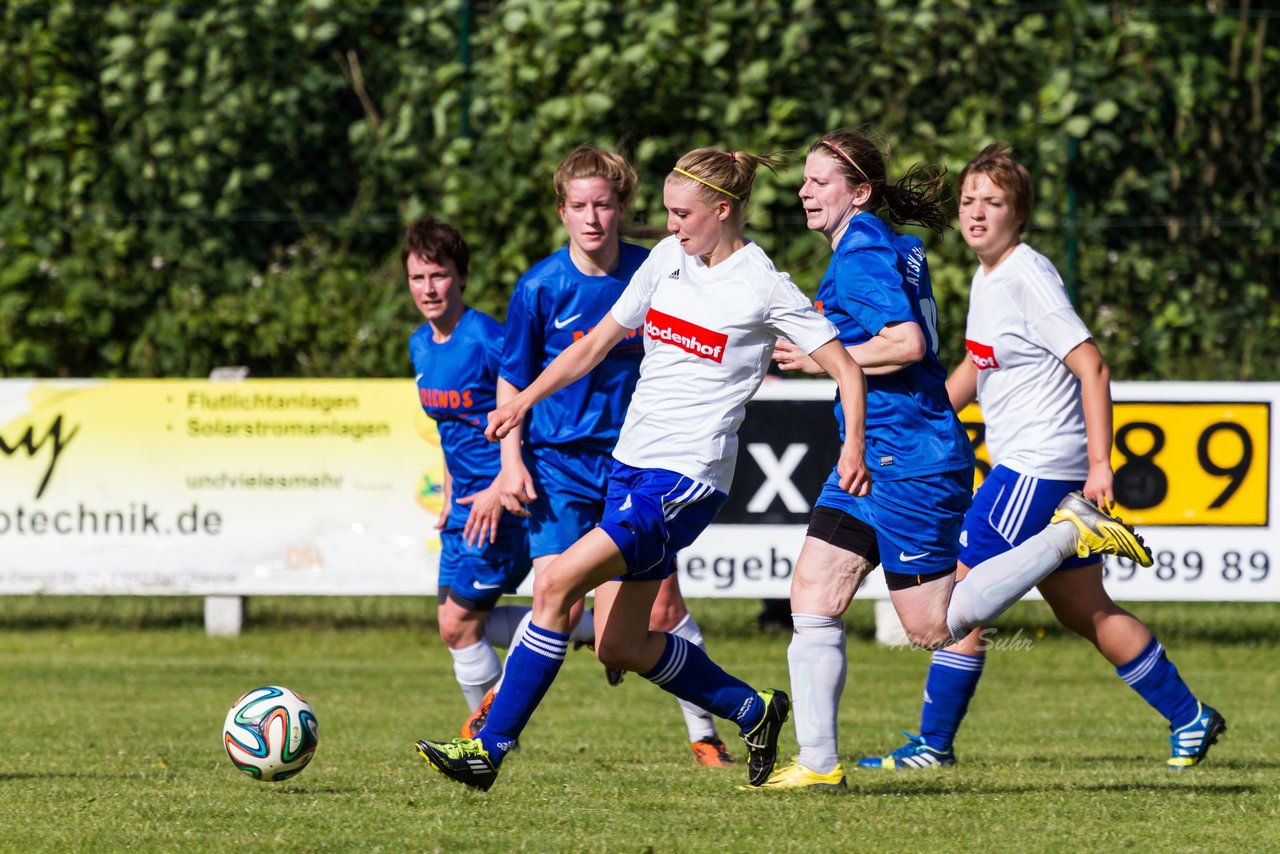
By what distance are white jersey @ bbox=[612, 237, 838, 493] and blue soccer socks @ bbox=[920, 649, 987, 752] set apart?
162cm

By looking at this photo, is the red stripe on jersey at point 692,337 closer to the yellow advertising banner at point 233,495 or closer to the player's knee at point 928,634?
the player's knee at point 928,634

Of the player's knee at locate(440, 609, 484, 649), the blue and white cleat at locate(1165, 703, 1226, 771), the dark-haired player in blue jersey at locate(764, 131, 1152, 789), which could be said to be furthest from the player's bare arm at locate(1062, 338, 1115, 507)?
the player's knee at locate(440, 609, 484, 649)

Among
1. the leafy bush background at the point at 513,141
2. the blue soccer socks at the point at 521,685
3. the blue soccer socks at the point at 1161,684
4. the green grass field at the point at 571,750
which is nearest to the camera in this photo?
the green grass field at the point at 571,750

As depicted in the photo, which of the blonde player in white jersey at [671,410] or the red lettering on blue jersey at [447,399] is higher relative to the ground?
the blonde player in white jersey at [671,410]

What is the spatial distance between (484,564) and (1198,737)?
8.72ft

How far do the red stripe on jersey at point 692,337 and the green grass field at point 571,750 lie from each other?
1.27m

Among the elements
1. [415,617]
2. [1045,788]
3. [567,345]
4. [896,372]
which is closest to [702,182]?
[896,372]

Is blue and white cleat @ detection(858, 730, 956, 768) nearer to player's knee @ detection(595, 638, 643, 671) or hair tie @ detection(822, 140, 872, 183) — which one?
player's knee @ detection(595, 638, 643, 671)

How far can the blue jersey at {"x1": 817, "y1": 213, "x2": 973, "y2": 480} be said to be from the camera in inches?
208

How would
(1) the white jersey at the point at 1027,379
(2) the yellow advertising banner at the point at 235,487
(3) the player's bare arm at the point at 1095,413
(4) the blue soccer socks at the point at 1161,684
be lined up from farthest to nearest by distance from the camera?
(2) the yellow advertising banner at the point at 235,487 < (4) the blue soccer socks at the point at 1161,684 < (1) the white jersey at the point at 1027,379 < (3) the player's bare arm at the point at 1095,413

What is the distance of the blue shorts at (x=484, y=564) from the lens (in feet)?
22.5

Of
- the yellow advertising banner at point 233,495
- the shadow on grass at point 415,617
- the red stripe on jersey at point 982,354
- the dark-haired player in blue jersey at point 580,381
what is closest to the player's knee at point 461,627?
the dark-haired player in blue jersey at point 580,381

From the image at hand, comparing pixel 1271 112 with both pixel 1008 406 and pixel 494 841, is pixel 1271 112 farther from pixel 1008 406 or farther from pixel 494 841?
pixel 494 841

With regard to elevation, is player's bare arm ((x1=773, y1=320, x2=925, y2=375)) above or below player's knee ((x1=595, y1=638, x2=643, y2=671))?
above
